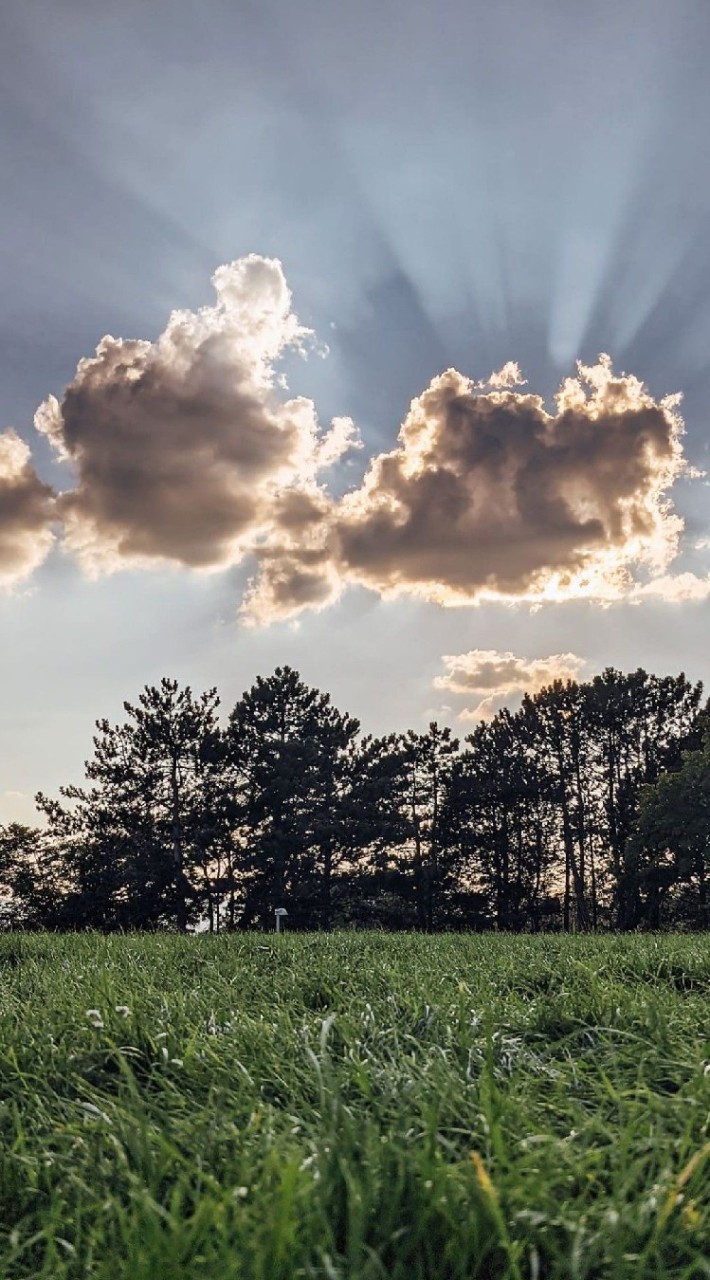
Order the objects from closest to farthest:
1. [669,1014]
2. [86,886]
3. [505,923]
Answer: [669,1014], [86,886], [505,923]

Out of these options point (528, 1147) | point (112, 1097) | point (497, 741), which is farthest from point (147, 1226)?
point (497, 741)

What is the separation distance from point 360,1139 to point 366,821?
141 feet

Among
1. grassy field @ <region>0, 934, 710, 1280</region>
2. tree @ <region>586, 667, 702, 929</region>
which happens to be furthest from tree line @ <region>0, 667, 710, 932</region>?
grassy field @ <region>0, 934, 710, 1280</region>

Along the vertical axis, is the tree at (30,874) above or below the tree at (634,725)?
below

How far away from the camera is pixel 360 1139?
2281 millimetres

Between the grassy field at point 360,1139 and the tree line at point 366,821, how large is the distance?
124 ft

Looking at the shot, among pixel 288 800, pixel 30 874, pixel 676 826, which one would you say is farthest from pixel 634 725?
pixel 30 874

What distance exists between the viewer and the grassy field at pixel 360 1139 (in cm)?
189

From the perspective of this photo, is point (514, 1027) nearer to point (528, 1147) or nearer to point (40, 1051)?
point (528, 1147)

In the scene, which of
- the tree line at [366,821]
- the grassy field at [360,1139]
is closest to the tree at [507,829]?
the tree line at [366,821]

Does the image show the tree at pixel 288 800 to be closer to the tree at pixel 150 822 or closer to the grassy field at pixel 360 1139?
the tree at pixel 150 822

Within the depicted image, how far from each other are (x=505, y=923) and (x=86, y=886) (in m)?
20.7

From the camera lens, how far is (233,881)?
4353 cm

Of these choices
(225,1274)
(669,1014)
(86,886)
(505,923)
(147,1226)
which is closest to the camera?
(225,1274)
